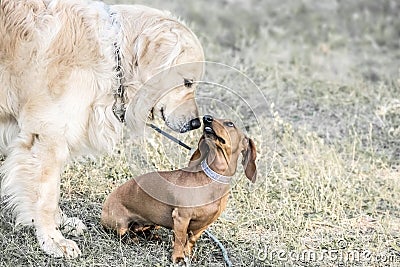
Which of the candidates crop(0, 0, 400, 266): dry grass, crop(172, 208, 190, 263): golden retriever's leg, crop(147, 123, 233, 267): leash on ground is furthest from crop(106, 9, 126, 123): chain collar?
crop(172, 208, 190, 263): golden retriever's leg

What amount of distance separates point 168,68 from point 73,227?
1198mm

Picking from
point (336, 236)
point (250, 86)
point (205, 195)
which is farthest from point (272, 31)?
point (205, 195)

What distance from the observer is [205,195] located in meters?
4.04

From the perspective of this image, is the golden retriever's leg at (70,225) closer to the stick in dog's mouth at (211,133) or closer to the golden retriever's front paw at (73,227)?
the golden retriever's front paw at (73,227)

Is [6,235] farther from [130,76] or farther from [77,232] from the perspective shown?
[130,76]

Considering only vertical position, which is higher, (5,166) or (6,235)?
(5,166)

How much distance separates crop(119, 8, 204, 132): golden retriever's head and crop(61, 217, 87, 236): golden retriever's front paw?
85 cm

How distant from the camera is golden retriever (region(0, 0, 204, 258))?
14.2 ft

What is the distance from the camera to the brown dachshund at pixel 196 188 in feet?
13.2

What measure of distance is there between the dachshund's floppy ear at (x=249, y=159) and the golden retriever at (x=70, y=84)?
0.49 m

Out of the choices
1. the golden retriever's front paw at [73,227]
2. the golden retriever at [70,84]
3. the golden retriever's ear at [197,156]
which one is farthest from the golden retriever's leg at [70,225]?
the golden retriever's ear at [197,156]

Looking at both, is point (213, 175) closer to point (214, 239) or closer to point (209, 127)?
point (209, 127)

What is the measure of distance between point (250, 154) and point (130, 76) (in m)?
0.92

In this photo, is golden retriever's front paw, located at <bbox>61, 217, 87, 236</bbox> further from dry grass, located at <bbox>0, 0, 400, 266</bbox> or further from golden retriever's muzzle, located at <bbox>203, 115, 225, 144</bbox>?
golden retriever's muzzle, located at <bbox>203, 115, 225, 144</bbox>
